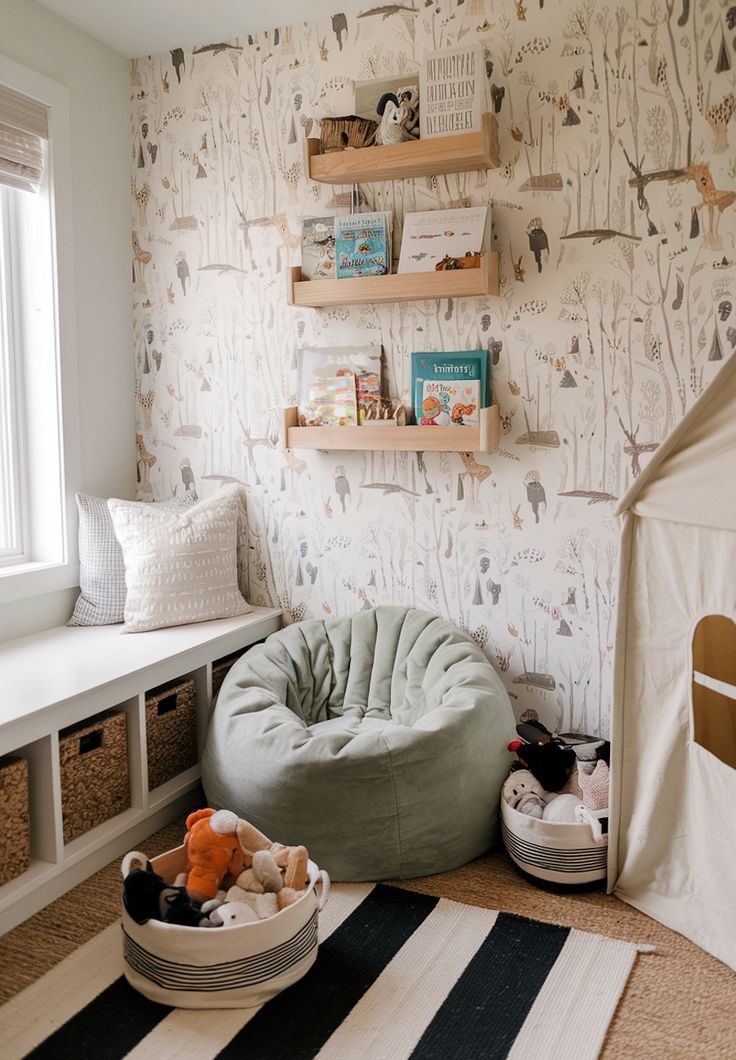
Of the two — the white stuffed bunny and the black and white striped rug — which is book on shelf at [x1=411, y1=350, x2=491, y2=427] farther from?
the black and white striped rug

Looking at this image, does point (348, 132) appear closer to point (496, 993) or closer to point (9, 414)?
point (9, 414)

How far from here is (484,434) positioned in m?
2.59

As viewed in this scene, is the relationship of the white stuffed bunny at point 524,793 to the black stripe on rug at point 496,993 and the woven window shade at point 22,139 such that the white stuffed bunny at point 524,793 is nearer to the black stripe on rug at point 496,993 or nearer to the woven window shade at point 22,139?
the black stripe on rug at point 496,993

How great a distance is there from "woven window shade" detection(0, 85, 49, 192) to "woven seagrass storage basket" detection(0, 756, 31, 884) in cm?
173

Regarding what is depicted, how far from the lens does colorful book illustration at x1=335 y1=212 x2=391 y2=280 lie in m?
2.76

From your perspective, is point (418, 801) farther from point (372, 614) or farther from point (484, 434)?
point (484, 434)

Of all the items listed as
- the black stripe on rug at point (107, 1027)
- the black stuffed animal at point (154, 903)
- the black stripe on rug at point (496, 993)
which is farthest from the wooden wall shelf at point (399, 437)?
the black stripe on rug at point (107, 1027)

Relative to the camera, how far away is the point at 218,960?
1.76 metres

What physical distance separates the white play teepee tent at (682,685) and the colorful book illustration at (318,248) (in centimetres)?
137

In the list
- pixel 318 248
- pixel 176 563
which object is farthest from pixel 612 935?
pixel 318 248

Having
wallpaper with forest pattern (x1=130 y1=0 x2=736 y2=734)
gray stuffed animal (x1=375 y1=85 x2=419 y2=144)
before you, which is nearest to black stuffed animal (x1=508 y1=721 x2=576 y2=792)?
wallpaper with forest pattern (x1=130 y1=0 x2=736 y2=734)

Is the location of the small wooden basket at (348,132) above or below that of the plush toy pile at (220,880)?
above

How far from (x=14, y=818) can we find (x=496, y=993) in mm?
1193

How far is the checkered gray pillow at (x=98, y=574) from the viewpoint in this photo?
2.90 m
